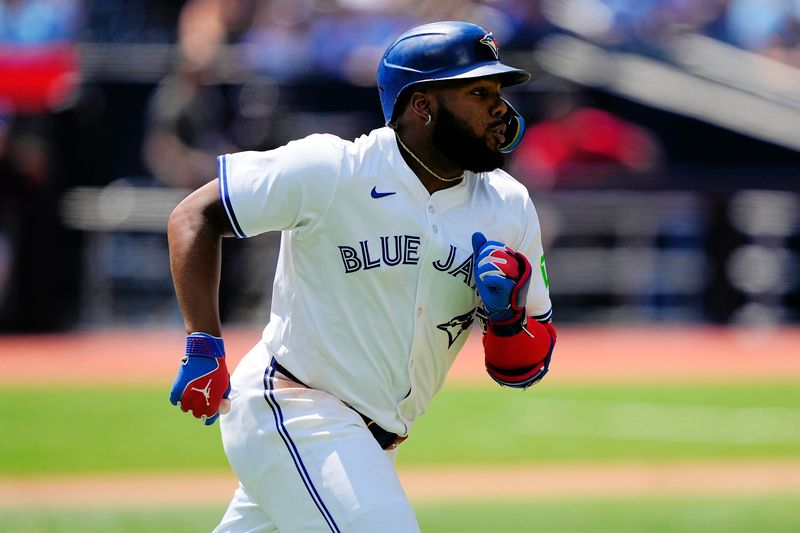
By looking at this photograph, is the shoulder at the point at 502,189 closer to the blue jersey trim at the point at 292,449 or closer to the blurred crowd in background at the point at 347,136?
the blue jersey trim at the point at 292,449

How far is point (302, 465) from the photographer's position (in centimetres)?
419

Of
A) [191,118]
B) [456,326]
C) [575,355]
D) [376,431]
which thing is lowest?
[575,355]

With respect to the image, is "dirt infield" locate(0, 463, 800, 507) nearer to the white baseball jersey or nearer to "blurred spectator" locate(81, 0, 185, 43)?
the white baseball jersey

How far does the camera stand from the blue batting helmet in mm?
4414

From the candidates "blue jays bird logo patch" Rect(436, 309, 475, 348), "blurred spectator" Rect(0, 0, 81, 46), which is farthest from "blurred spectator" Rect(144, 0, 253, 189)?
"blue jays bird logo patch" Rect(436, 309, 475, 348)

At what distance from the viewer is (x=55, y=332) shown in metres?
15.9

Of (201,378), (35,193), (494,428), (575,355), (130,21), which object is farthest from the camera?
(130,21)

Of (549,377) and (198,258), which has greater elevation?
(198,258)

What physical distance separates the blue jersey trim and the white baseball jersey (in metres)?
0.09

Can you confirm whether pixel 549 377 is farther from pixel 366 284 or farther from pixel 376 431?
pixel 366 284

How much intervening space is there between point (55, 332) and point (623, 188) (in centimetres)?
722

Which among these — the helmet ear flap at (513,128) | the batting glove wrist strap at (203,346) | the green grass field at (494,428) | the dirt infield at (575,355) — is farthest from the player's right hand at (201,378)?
the dirt infield at (575,355)

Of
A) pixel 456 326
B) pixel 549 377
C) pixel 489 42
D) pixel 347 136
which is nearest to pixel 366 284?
pixel 456 326

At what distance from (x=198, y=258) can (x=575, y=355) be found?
1163cm
